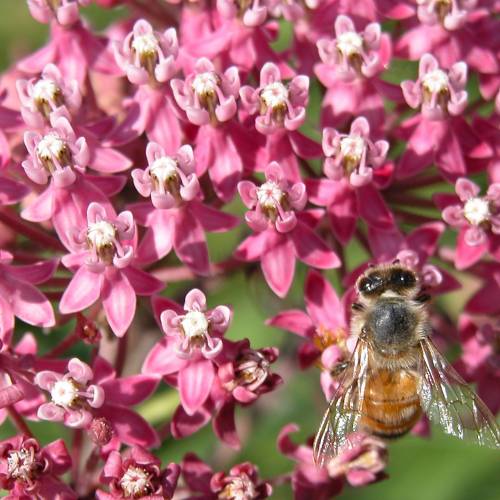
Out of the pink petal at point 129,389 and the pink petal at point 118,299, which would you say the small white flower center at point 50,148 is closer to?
the pink petal at point 118,299

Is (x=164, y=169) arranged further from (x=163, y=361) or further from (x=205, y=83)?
(x=163, y=361)

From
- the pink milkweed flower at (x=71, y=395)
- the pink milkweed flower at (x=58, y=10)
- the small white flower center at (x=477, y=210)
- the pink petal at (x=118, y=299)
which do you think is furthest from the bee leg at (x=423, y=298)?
the pink milkweed flower at (x=58, y=10)

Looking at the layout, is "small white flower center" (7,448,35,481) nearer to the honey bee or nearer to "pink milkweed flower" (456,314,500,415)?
the honey bee

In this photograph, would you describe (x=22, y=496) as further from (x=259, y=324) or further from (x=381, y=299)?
(x=259, y=324)

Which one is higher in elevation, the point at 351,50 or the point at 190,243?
the point at 351,50

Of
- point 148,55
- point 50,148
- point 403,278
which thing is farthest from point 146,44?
point 403,278

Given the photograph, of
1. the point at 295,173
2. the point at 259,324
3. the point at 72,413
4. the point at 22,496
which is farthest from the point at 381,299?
the point at 259,324
